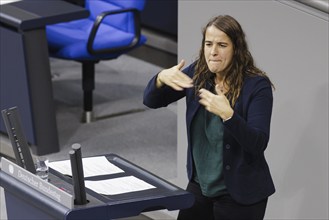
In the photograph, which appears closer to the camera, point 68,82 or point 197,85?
point 197,85

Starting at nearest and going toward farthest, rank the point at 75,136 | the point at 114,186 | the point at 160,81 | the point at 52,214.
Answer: the point at 52,214 < the point at 114,186 < the point at 160,81 < the point at 75,136

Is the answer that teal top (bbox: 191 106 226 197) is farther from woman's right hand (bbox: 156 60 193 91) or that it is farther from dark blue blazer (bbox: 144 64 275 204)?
woman's right hand (bbox: 156 60 193 91)

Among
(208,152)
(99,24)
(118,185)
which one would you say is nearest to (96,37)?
(99,24)

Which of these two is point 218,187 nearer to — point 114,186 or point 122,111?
point 114,186

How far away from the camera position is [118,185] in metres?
3.11

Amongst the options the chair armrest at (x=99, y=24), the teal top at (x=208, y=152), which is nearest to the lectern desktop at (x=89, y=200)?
the teal top at (x=208, y=152)

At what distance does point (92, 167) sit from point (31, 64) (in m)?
2.13

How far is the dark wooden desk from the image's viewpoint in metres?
5.26

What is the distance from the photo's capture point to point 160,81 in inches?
131

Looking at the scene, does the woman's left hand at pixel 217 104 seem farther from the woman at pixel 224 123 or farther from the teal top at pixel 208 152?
the teal top at pixel 208 152

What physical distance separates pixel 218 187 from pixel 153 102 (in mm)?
381

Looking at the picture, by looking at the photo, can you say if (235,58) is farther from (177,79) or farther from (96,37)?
(96,37)

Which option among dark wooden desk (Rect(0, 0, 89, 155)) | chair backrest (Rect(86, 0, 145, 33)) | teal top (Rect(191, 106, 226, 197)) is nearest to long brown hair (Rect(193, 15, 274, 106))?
teal top (Rect(191, 106, 226, 197))

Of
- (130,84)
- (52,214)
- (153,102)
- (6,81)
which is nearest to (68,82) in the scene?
(130,84)
